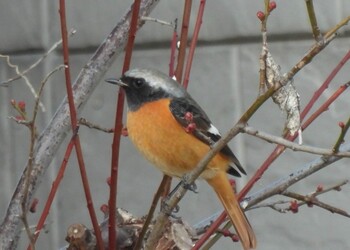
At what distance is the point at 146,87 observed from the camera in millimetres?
3174

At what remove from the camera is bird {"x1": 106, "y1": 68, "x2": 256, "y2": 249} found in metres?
3.04

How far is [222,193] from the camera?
3.02 m

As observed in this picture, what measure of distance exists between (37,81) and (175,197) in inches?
108

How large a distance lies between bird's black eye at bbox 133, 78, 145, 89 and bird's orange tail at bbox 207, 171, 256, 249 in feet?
1.37

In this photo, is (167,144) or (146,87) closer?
(167,144)

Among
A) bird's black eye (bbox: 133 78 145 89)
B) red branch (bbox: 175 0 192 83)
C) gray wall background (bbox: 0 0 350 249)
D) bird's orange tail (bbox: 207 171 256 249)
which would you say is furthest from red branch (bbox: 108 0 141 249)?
gray wall background (bbox: 0 0 350 249)

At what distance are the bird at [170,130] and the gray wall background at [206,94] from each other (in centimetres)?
158

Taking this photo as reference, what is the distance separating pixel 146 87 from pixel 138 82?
0.12 ft

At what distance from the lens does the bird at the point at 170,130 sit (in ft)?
9.96

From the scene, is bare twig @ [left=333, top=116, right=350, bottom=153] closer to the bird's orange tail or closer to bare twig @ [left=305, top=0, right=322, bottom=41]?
bare twig @ [left=305, top=0, right=322, bottom=41]

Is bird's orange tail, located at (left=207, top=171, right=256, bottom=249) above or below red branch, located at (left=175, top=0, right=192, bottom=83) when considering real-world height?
below

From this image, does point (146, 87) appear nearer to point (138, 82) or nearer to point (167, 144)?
point (138, 82)

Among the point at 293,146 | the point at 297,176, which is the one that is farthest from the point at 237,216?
the point at 293,146

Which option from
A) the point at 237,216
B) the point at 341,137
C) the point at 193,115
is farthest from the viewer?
the point at 193,115
